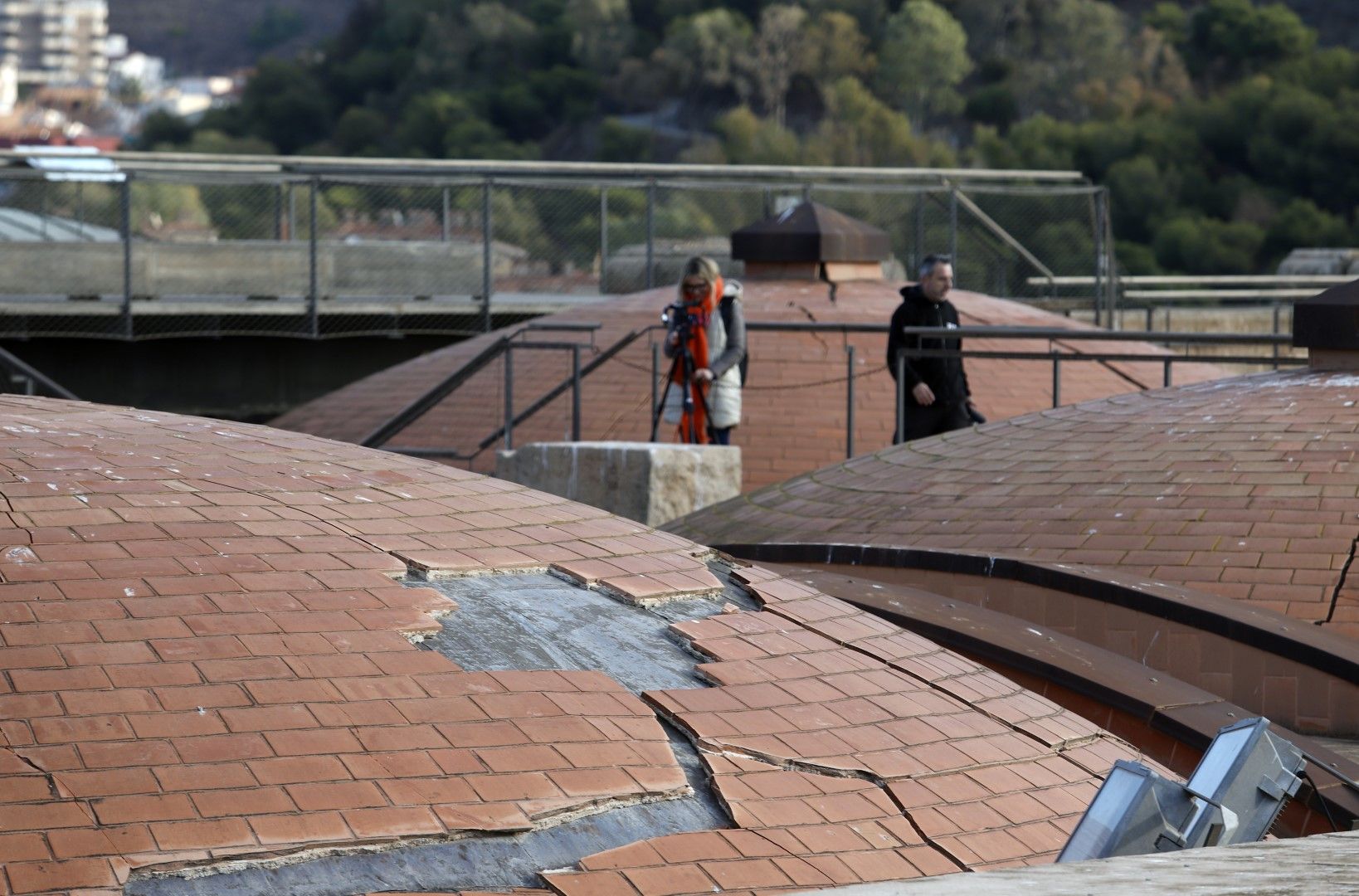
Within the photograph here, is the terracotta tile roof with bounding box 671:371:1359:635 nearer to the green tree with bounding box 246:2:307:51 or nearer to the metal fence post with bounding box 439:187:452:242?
the metal fence post with bounding box 439:187:452:242

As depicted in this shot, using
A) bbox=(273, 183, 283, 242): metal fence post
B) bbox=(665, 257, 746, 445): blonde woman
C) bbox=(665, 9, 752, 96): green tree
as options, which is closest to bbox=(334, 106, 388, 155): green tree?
bbox=(665, 9, 752, 96): green tree

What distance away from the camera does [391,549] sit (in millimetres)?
5117

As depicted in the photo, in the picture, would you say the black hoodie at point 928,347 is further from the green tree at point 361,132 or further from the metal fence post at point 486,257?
the green tree at point 361,132

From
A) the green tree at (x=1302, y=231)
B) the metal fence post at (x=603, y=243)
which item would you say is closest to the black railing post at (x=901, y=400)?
the metal fence post at (x=603, y=243)

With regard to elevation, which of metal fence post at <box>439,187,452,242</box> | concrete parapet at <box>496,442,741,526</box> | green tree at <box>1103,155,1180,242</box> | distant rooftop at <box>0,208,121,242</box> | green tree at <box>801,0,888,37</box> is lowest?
concrete parapet at <box>496,442,741,526</box>

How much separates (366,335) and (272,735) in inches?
640

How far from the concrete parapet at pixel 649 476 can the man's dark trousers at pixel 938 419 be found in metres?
1.03

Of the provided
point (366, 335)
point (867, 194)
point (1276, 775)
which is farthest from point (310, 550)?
point (867, 194)

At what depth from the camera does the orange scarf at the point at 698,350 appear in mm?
10938

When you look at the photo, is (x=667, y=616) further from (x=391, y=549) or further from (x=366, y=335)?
→ (x=366, y=335)

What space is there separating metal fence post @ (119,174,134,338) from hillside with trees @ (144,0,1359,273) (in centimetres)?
5442

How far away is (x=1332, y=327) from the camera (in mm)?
9352

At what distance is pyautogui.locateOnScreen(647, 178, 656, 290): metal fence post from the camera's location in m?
18.2

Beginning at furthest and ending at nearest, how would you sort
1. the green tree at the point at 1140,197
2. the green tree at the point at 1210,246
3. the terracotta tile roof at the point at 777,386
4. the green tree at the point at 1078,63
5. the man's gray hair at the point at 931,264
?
the green tree at the point at 1078,63 < the green tree at the point at 1140,197 < the green tree at the point at 1210,246 < the terracotta tile roof at the point at 777,386 < the man's gray hair at the point at 931,264
